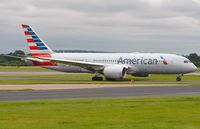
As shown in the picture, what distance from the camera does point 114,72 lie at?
191ft

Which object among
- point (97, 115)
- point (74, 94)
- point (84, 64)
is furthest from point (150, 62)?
point (97, 115)

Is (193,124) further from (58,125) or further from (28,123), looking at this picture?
(28,123)

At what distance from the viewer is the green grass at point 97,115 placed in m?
16.4

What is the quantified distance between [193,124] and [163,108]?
5.65 m

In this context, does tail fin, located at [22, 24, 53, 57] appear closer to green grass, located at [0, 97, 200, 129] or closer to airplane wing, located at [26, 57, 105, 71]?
airplane wing, located at [26, 57, 105, 71]

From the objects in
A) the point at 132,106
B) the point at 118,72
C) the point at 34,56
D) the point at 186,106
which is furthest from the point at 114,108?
the point at 34,56

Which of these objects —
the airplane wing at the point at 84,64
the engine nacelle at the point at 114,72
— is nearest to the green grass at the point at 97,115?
the engine nacelle at the point at 114,72

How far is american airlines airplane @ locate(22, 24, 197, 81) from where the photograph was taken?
59.7m

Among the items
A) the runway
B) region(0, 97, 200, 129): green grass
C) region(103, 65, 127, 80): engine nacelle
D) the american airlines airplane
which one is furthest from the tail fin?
region(0, 97, 200, 129): green grass

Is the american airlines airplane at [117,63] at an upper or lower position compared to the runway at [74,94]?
upper

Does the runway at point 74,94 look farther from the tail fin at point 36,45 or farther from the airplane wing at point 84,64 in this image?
the tail fin at point 36,45

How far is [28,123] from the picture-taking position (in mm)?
16984

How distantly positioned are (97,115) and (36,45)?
47492mm

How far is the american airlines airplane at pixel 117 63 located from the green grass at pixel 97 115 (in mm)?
34487
